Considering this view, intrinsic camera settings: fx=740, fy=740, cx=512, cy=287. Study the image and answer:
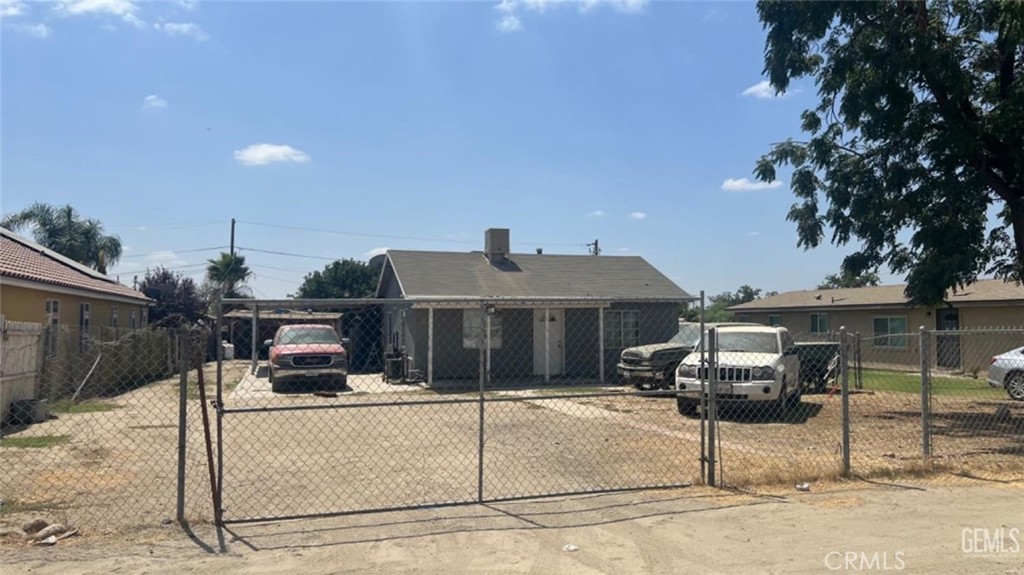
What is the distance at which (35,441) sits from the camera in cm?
1099

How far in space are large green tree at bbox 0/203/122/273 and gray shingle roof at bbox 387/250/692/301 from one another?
22184 millimetres

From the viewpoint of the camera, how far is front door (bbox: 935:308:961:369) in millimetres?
27125

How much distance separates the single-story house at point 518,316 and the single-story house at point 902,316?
5.27 m

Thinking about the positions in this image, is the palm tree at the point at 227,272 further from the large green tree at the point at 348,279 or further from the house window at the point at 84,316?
the house window at the point at 84,316

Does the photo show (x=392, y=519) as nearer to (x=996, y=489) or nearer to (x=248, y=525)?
(x=248, y=525)

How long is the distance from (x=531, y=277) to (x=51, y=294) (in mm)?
13865

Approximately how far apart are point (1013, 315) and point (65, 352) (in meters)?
29.4

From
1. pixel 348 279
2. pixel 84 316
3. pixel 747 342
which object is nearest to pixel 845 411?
pixel 747 342

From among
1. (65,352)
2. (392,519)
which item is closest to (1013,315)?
(392,519)

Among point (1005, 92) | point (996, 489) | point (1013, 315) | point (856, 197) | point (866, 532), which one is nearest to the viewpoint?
point (866, 532)

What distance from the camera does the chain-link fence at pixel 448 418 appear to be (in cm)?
722

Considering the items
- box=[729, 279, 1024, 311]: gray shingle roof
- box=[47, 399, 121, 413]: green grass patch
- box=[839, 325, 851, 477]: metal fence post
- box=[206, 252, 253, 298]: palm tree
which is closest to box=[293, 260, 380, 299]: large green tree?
box=[206, 252, 253, 298]: palm tree

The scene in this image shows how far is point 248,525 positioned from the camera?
605cm

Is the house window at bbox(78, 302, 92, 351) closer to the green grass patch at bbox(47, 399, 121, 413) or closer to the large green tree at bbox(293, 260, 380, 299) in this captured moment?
the green grass patch at bbox(47, 399, 121, 413)
